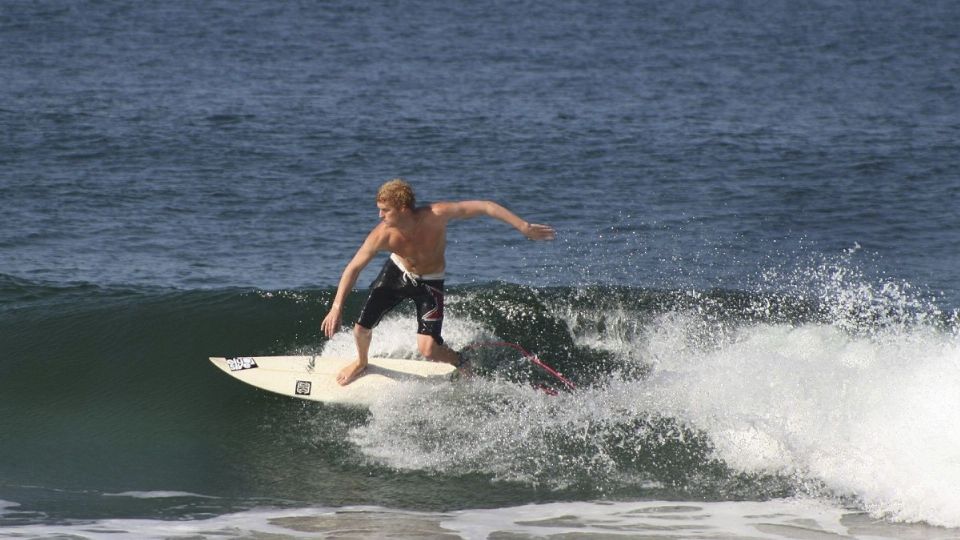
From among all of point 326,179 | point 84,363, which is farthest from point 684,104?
point 84,363

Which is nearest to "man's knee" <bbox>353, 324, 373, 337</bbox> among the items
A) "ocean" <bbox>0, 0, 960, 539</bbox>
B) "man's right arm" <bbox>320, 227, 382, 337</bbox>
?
"ocean" <bbox>0, 0, 960, 539</bbox>

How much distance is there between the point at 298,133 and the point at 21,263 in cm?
845

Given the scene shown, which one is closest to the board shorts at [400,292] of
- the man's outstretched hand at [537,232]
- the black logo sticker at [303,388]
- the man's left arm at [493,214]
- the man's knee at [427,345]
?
the man's knee at [427,345]

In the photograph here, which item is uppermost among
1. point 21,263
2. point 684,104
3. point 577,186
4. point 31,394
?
point 684,104

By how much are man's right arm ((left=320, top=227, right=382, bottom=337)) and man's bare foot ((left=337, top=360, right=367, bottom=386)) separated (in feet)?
3.30

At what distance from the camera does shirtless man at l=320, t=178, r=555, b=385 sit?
829 cm

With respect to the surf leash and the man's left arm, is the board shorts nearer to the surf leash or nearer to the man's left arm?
the man's left arm

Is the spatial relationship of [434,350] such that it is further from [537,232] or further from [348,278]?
[537,232]

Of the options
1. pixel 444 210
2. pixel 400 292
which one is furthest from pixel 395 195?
pixel 400 292

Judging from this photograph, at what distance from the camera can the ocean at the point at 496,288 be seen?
7906 millimetres

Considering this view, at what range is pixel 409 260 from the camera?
8.73m

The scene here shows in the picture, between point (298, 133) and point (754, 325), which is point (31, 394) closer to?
point (754, 325)

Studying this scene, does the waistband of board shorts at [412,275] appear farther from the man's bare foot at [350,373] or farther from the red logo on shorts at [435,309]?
the man's bare foot at [350,373]

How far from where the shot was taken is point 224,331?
36.2 feet
